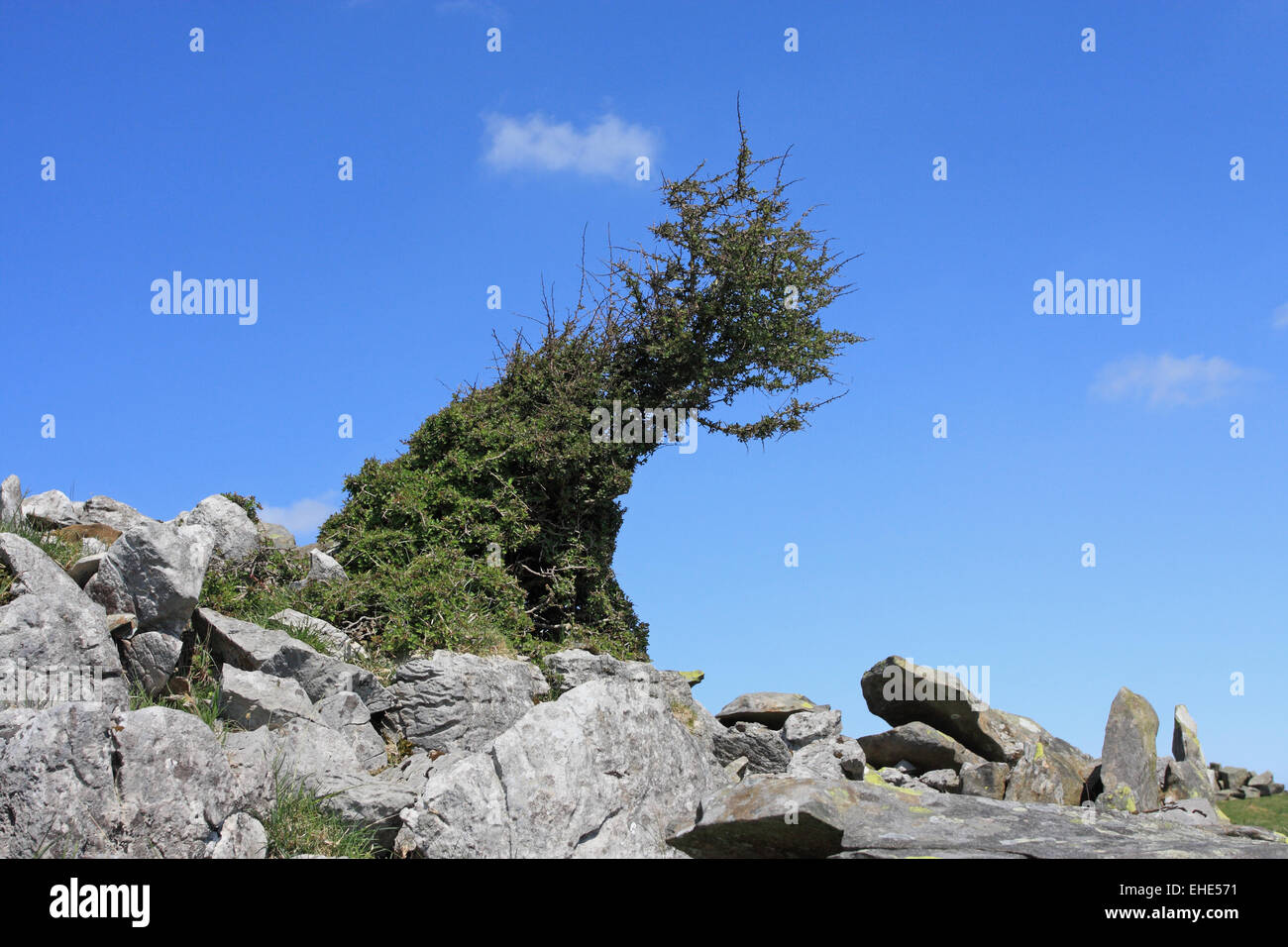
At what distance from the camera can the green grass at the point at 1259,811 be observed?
693 inches

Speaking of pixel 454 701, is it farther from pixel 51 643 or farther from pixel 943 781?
pixel 943 781

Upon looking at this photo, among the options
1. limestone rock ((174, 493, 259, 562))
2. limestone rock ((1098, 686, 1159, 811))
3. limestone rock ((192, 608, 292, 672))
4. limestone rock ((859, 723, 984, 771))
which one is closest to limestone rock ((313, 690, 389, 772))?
limestone rock ((192, 608, 292, 672))

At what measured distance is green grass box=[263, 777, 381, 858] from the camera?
311 inches

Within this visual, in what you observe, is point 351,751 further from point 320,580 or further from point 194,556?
point 320,580

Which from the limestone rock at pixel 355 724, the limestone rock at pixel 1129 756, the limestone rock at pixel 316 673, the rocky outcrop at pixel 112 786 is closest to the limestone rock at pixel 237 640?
the limestone rock at pixel 316 673

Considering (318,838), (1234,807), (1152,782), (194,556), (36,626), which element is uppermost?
(194,556)

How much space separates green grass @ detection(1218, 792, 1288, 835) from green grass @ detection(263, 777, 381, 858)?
15.9 metres

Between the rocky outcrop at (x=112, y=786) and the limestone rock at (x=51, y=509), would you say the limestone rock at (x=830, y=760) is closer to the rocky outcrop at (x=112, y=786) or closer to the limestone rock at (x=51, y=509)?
the rocky outcrop at (x=112, y=786)

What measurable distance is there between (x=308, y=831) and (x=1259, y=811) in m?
18.3

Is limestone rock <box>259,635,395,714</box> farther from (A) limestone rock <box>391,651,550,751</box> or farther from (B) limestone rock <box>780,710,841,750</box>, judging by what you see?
(B) limestone rock <box>780,710,841,750</box>
